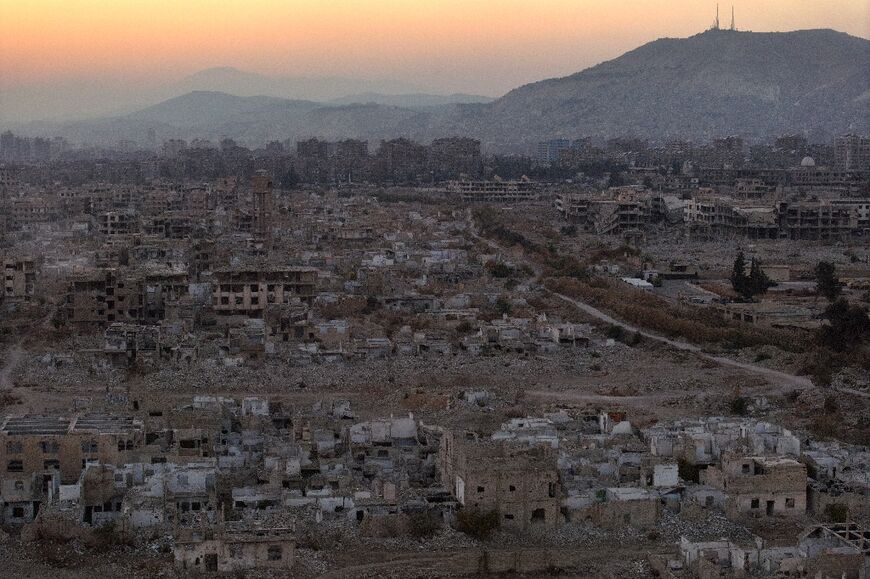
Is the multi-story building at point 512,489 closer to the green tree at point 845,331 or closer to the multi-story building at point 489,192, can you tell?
the green tree at point 845,331

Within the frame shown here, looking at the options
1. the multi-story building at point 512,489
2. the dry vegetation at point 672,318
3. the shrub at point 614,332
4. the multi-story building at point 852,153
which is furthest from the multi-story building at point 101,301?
the multi-story building at point 852,153

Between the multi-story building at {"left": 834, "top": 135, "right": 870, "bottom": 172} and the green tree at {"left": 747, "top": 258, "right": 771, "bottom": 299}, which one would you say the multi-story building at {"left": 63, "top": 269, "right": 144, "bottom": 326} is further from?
the multi-story building at {"left": 834, "top": 135, "right": 870, "bottom": 172}

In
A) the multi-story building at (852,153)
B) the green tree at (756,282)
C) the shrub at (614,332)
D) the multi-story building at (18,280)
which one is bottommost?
the shrub at (614,332)

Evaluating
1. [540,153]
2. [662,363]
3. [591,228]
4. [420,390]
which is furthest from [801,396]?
[540,153]

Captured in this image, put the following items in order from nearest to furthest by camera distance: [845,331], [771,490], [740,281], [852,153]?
[771,490] → [845,331] → [740,281] → [852,153]

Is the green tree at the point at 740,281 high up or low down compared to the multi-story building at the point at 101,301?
down

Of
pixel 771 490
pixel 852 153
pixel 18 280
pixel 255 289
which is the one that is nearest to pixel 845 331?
pixel 771 490

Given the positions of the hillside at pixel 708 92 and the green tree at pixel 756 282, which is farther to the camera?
the hillside at pixel 708 92

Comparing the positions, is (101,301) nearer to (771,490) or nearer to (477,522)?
(477,522)
